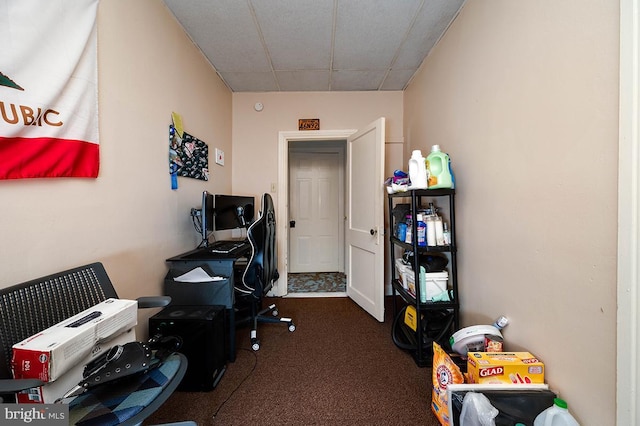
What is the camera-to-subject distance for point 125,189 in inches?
51.1

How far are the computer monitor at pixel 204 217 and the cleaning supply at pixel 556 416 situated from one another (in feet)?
7.00

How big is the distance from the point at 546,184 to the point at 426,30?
1.57 m

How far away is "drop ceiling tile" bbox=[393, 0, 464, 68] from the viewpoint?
161 cm

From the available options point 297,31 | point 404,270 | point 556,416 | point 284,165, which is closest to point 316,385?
point 404,270

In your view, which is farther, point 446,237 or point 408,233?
point 408,233

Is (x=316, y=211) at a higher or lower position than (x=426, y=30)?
lower

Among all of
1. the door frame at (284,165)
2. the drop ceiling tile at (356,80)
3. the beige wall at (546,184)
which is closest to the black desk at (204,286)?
the door frame at (284,165)

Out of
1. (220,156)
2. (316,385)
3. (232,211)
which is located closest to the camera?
(316,385)

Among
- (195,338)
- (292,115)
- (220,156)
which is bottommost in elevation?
(195,338)

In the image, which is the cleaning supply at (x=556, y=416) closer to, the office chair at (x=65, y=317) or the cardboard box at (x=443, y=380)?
the cardboard box at (x=443, y=380)

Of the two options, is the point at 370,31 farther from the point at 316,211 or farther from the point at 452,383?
the point at 316,211

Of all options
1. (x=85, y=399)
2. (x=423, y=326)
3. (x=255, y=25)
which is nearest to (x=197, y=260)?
(x=85, y=399)

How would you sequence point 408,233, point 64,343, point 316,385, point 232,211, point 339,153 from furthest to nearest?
point 339,153 < point 232,211 < point 408,233 < point 316,385 < point 64,343

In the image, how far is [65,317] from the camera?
876 millimetres
